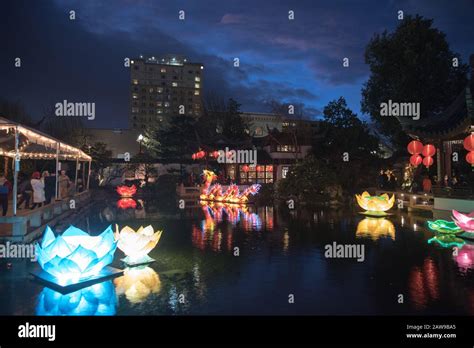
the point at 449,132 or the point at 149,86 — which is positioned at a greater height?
the point at 149,86

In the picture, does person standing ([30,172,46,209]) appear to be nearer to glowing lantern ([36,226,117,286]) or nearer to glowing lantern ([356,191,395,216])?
glowing lantern ([36,226,117,286])

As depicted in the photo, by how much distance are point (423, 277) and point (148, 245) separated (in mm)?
5596

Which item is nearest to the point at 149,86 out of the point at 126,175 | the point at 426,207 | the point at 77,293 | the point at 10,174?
the point at 126,175

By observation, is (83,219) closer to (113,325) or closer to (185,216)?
(185,216)

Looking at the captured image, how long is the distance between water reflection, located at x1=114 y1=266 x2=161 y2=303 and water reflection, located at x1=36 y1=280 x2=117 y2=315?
0.21m

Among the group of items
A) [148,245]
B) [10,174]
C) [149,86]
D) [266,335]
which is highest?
[149,86]

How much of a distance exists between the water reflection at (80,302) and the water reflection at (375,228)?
7662 mm

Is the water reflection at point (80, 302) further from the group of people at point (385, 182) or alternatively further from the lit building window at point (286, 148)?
the lit building window at point (286, 148)

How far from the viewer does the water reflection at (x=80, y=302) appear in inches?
214

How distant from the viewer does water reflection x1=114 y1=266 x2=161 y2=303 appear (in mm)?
6152

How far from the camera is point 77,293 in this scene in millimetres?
6254

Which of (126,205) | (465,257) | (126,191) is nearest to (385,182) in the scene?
(126,205)

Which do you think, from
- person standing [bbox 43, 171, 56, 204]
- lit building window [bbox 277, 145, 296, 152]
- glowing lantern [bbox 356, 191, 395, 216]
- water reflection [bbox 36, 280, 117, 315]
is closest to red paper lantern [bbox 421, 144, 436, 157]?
glowing lantern [bbox 356, 191, 395, 216]

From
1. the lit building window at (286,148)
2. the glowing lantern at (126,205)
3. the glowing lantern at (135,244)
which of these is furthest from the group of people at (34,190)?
the lit building window at (286,148)
